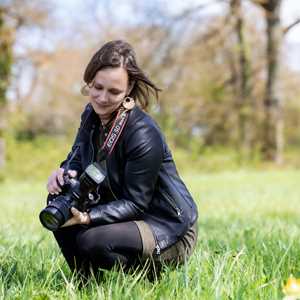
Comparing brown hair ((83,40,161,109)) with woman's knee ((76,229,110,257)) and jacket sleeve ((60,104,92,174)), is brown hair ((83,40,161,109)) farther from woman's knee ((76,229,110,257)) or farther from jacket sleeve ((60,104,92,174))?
woman's knee ((76,229,110,257))

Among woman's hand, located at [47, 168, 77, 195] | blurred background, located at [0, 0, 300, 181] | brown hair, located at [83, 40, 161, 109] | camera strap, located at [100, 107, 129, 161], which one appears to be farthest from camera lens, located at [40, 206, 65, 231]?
blurred background, located at [0, 0, 300, 181]

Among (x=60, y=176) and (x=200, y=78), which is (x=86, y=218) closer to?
(x=60, y=176)

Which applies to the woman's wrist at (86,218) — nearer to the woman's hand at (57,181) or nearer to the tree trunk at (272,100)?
the woman's hand at (57,181)

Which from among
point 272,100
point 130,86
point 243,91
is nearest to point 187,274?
point 130,86

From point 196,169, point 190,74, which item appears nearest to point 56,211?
point 196,169

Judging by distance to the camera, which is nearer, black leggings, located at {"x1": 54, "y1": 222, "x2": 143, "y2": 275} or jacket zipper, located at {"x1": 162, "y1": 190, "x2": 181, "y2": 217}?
black leggings, located at {"x1": 54, "y1": 222, "x2": 143, "y2": 275}

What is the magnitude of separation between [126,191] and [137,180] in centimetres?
7

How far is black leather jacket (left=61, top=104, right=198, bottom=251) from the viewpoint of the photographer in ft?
7.86

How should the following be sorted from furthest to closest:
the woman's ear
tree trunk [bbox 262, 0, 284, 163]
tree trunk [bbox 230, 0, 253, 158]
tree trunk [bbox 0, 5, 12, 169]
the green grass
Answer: tree trunk [bbox 230, 0, 253, 158], tree trunk [bbox 0, 5, 12, 169], tree trunk [bbox 262, 0, 284, 163], the woman's ear, the green grass

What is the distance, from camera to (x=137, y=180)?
2406mm

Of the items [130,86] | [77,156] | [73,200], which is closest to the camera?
[73,200]

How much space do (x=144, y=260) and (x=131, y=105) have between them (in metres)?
0.66

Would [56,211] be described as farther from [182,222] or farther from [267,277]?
[267,277]

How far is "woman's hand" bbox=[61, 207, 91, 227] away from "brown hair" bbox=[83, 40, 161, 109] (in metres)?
0.63
